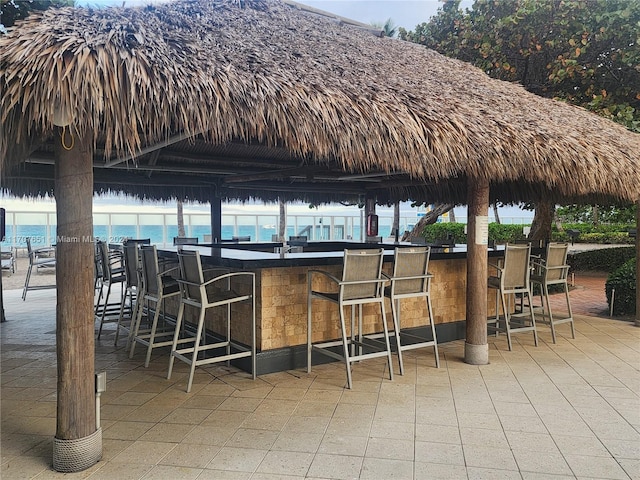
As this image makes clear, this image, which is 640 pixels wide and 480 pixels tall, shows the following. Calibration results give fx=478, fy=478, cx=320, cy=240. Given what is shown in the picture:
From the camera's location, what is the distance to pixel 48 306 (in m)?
7.80

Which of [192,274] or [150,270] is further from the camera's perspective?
[150,270]

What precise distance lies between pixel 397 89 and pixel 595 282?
942 centimetres

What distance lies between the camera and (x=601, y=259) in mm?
12891

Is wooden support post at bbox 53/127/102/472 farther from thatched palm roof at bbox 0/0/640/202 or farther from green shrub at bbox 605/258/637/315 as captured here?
green shrub at bbox 605/258/637/315

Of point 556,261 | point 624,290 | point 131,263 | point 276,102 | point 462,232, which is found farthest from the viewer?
point 462,232

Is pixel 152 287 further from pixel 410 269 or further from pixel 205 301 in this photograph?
pixel 410 269

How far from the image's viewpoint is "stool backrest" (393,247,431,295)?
4.32 m

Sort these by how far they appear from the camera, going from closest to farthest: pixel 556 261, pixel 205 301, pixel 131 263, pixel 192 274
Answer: pixel 205 301, pixel 192 274, pixel 131 263, pixel 556 261

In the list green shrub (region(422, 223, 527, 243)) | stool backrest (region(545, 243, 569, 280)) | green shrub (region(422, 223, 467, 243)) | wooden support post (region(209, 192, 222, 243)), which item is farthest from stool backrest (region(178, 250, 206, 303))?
green shrub (region(422, 223, 467, 243))

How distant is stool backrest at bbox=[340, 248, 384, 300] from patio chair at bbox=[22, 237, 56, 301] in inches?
275

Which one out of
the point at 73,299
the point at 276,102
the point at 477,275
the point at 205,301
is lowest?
the point at 205,301

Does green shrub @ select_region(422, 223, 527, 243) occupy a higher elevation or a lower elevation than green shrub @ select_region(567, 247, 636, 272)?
higher

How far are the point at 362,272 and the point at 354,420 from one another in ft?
4.06

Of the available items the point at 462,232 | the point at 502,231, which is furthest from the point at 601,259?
the point at 462,232
